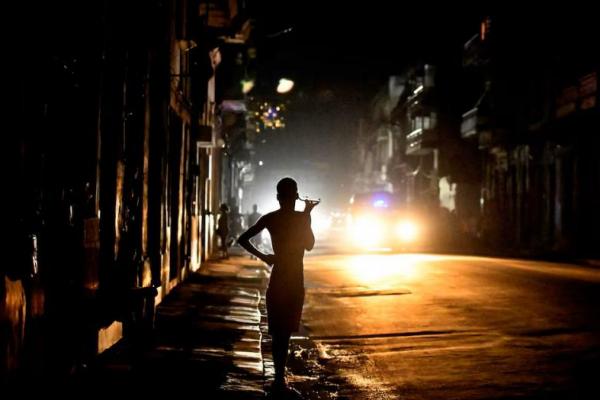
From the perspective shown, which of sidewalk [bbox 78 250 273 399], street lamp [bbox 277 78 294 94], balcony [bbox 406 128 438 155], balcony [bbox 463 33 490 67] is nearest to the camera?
sidewalk [bbox 78 250 273 399]

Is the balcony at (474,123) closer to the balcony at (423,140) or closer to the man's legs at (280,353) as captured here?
the balcony at (423,140)

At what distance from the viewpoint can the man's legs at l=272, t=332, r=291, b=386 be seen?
7055 mm

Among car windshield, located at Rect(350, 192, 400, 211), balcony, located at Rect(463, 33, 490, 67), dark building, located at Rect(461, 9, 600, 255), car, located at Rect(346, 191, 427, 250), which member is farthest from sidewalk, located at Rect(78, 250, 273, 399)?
balcony, located at Rect(463, 33, 490, 67)

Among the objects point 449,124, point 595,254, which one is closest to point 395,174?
point 449,124

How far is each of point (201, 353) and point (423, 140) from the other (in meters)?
46.5

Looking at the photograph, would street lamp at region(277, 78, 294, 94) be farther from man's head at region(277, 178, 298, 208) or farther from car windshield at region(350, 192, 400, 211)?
man's head at region(277, 178, 298, 208)

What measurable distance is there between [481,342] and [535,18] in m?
29.1

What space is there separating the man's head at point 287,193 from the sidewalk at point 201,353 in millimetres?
1820

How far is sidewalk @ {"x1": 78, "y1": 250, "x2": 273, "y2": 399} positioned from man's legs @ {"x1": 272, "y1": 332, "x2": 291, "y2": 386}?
0.68 feet

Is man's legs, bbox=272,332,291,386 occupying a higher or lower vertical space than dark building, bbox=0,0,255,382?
lower

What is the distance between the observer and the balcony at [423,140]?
176ft

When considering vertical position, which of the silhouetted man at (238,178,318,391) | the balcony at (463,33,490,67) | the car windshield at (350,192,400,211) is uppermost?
the balcony at (463,33,490,67)

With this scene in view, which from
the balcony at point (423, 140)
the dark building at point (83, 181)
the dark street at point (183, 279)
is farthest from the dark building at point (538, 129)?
the dark building at point (83, 181)

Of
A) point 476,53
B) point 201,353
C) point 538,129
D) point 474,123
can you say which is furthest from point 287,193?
point 474,123
